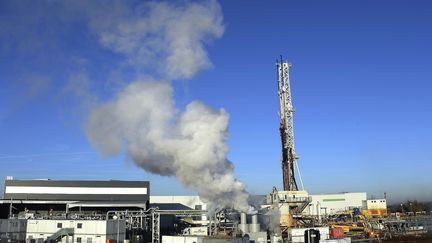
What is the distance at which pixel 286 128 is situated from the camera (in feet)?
270

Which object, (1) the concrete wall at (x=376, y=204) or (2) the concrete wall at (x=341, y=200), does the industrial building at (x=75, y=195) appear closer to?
(1) the concrete wall at (x=376, y=204)

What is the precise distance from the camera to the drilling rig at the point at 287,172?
68750mm

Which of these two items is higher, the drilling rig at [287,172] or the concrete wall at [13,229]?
the drilling rig at [287,172]

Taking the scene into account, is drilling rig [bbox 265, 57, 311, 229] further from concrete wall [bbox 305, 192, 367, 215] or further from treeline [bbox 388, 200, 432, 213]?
treeline [bbox 388, 200, 432, 213]

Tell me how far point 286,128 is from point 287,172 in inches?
325

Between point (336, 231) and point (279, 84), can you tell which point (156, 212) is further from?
point (279, 84)

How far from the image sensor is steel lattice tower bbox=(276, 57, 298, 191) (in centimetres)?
8031

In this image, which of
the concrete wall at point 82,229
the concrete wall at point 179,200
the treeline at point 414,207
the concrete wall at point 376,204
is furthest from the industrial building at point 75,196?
the treeline at point 414,207

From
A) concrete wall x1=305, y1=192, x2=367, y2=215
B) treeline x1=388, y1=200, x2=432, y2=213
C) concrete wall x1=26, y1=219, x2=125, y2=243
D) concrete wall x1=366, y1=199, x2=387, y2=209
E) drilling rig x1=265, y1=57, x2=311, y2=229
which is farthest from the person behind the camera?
treeline x1=388, y1=200, x2=432, y2=213

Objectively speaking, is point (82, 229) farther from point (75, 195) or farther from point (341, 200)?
point (341, 200)

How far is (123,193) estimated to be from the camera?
7388 cm

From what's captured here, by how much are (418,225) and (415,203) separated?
101184mm

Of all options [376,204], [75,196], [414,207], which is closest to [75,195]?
[75,196]

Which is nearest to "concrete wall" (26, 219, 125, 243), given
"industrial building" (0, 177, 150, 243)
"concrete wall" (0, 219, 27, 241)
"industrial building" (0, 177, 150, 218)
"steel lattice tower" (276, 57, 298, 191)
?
"concrete wall" (0, 219, 27, 241)
